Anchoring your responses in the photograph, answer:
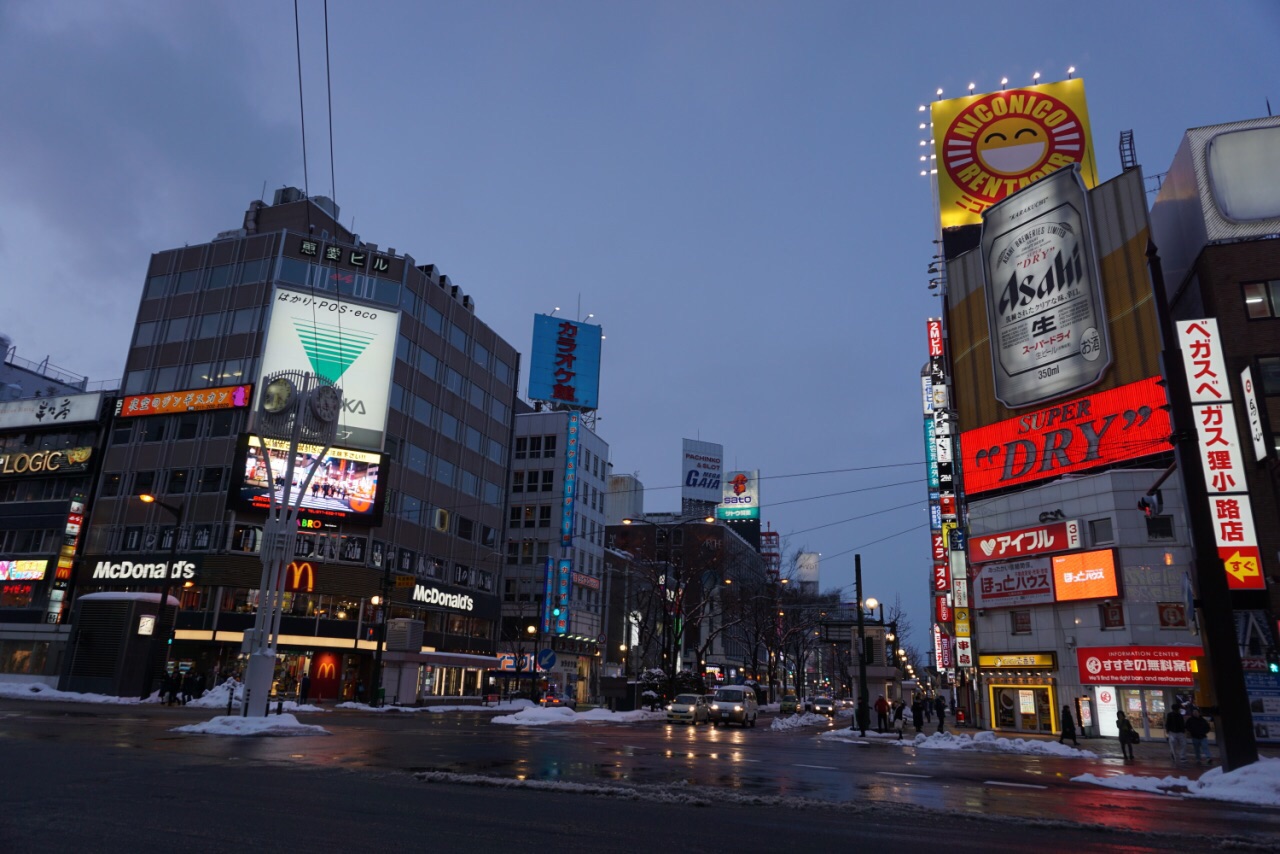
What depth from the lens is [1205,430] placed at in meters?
33.8

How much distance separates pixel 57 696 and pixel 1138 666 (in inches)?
2012

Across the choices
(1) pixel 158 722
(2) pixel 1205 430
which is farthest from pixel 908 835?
(2) pixel 1205 430

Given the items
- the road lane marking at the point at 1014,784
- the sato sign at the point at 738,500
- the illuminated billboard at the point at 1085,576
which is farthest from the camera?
the sato sign at the point at 738,500

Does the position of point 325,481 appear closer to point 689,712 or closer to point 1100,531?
point 689,712

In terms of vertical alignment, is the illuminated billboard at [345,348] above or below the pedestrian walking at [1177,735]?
above

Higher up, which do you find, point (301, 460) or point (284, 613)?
point (301, 460)

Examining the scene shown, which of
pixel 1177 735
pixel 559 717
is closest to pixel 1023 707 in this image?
pixel 1177 735

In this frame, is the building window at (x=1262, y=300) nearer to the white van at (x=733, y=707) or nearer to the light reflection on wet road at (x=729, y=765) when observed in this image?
the light reflection on wet road at (x=729, y=765)

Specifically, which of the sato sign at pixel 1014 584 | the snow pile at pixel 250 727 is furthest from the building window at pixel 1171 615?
the snow pile at pixel 250 727

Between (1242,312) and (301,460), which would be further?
(301,460)

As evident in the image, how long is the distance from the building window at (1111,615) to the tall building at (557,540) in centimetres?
4933

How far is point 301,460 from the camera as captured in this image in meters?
51.5

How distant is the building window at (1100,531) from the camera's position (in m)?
39.2

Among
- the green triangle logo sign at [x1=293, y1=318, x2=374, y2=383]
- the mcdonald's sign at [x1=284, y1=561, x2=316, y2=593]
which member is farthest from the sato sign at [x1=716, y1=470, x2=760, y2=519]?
the mcdonald's sign at [x1=284, y1=561, x2=316, y2=593]
